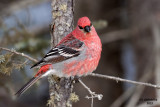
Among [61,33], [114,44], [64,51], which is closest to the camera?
[61,33]

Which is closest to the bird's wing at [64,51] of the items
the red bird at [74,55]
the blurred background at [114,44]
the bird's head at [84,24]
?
the red bird at [74,55]

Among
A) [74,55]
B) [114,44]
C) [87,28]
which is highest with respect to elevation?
[87,28]

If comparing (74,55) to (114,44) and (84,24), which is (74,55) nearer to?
(84,24)

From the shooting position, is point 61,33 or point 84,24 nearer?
point 61,33

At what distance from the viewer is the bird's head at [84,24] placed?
3543mm

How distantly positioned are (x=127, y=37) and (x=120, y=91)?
1136mm

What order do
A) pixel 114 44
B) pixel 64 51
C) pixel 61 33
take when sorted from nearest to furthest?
pixel 61 33
pixel 64 51
pixel 114 44

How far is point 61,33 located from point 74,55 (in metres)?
0.34

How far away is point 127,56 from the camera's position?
7141 millimetres

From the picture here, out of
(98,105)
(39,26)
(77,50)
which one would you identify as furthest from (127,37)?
(77,50)

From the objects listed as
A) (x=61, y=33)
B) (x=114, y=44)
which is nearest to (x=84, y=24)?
(x=61, y=33)

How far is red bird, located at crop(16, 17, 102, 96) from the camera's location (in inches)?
133

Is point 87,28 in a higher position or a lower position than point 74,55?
higher

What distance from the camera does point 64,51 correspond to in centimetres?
355
